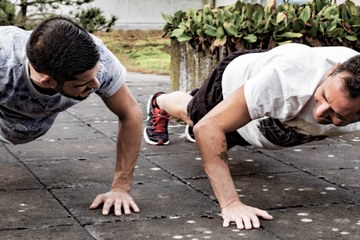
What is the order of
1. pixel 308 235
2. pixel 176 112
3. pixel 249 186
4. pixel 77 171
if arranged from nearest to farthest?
1. pixel 308 235
2. pixel 249 186
3. pixel 77 171
4. pixel 176 112

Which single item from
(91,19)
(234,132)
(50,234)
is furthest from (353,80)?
(91,19)

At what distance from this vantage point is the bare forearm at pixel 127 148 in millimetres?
4012

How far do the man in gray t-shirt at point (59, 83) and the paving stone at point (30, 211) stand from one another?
22 centimetres

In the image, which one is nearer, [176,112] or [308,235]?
[308,235]

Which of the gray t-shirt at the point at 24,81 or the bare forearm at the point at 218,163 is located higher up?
the gray t-shirt at the point at 24,81

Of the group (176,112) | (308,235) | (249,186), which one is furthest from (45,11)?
(308,235)

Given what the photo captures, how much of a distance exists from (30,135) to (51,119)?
0.15 metres

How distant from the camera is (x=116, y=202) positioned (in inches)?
155

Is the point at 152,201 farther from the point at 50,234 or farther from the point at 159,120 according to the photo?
the point at 159,120

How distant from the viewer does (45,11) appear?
13.5m

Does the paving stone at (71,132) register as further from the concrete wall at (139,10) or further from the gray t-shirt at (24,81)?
the concrete wall at (139,10)

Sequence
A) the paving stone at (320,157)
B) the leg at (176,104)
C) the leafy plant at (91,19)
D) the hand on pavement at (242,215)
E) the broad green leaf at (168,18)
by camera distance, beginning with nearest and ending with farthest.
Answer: the hand on pavement at (242,215), the paving stone at (320,157), the leg at (176,104), the broad green leaf at (168,18), the leafy plant at (91,19)

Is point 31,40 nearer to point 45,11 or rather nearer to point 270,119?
point 270,119

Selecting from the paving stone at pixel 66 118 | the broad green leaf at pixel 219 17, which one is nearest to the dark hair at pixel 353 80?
the broad green leaf at pixel 219 17
